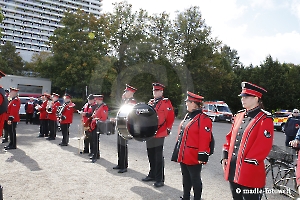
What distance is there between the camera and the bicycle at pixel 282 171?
17.2ft

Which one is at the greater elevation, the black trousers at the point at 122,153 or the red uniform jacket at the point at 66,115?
the red uniform jacket at the point at 66,115

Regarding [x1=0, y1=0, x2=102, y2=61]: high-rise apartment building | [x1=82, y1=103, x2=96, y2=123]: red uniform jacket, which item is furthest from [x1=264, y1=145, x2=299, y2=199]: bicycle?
[x1=0, y1=0, x2=102, y2=61]: high-rise apartment building

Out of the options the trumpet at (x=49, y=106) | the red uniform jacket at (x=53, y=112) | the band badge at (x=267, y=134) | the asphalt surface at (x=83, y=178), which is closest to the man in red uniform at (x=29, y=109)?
the trumpet at (x=49, y=106)

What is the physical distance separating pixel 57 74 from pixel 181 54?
54.4 ft

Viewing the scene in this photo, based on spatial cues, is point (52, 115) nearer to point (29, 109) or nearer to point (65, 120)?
point (65, 120)

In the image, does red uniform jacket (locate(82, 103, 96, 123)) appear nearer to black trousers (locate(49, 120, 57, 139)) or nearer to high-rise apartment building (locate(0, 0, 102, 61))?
black trousers (locate(49, 120, 57, 139))

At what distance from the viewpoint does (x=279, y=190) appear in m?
5.70

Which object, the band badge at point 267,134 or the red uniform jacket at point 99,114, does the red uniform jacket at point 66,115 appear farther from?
the band badge at point 267,134

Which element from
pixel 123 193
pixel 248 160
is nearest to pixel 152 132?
pixel 123 193

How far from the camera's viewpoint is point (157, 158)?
6.28m

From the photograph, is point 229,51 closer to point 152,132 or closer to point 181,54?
point 181,54

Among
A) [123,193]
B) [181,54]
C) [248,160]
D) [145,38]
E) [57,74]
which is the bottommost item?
[123,193]

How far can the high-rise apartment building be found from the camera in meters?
125

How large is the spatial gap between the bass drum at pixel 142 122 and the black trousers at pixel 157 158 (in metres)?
1.12
